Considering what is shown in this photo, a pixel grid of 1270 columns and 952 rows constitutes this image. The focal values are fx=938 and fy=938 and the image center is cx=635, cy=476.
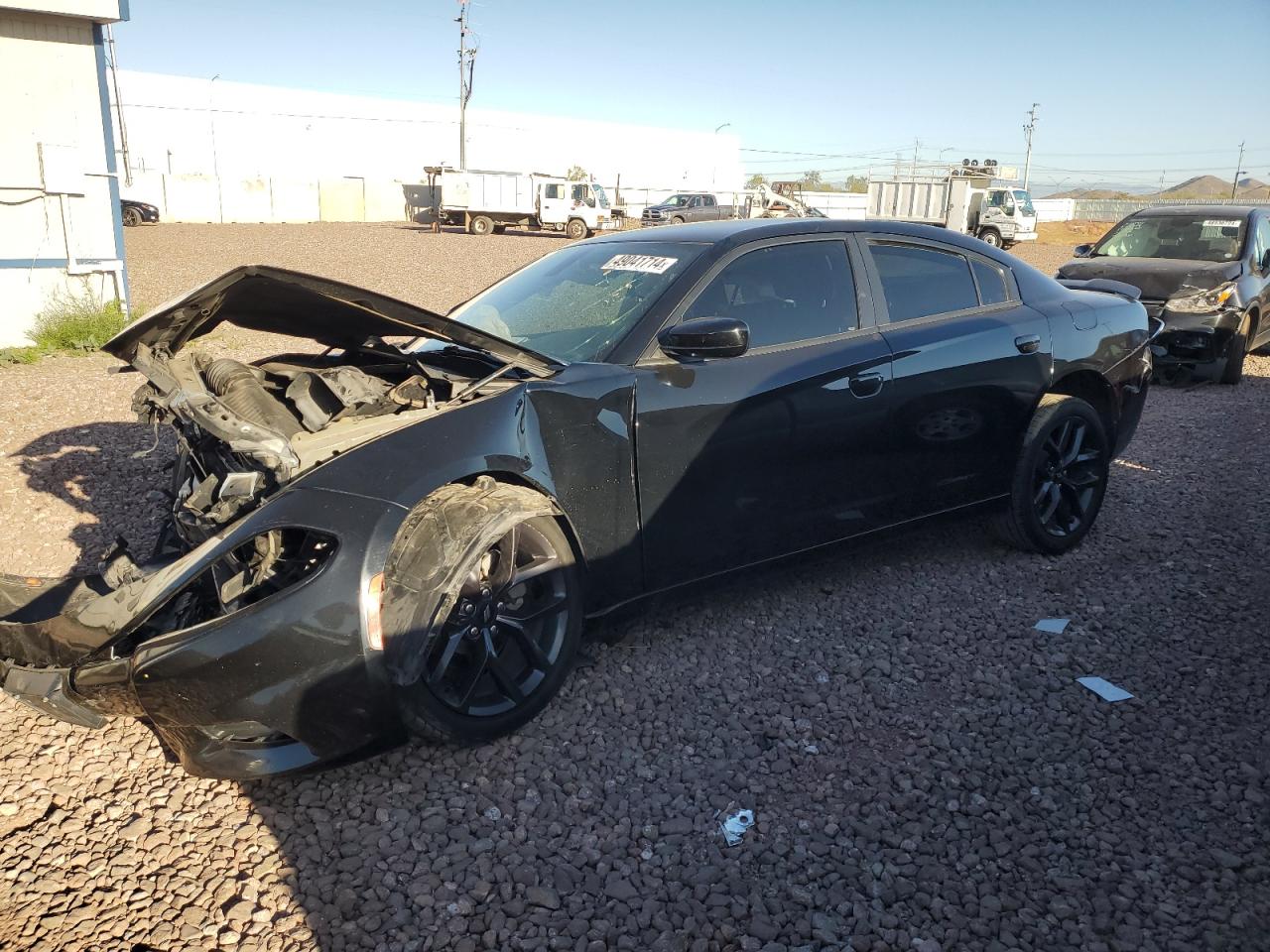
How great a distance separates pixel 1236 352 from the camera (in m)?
9.36

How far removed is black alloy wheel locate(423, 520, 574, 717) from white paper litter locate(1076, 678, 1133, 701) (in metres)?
2.06

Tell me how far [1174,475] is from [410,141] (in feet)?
186

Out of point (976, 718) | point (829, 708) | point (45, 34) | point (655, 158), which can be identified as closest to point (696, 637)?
point (829, 708)

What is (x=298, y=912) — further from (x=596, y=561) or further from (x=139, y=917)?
(x=596, y=561)

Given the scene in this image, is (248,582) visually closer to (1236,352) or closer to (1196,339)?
(1196,339)

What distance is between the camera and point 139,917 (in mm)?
2473

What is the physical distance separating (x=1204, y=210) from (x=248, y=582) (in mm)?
11036

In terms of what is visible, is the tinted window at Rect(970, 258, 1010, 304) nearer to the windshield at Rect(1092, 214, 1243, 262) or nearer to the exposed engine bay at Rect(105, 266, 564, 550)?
the exposed engine bay at Rect(105, 266, 564, 550)

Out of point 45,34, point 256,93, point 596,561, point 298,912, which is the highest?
point 256,93

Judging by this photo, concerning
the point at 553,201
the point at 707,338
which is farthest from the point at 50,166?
the point at 553,201

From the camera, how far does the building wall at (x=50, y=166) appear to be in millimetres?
10164

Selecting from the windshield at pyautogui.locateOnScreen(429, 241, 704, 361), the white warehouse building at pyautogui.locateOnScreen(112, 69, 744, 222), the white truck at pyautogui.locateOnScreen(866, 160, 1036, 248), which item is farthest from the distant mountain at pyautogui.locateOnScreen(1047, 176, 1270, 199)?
the windshield at pyautogui.locateOnScreen(429, 241, 704, 361)

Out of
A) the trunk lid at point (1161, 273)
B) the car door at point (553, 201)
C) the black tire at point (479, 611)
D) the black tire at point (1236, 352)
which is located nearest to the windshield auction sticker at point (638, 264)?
the black tire at point (479, 611)

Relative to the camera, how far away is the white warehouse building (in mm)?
42969
